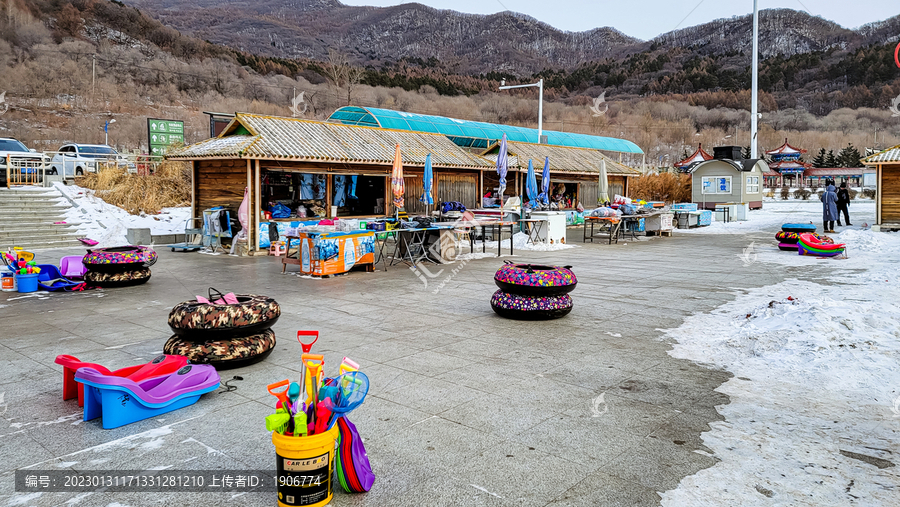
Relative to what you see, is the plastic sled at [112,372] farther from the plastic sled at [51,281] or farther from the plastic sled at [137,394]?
the plastic sled at [51,281]

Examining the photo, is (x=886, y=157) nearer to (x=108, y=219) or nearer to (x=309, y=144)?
(x=309, y=144)

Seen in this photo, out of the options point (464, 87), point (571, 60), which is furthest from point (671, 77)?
point (464, 87)

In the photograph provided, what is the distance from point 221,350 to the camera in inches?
229

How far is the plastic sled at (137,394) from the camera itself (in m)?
4.45

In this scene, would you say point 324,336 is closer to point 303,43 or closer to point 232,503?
point 232,503

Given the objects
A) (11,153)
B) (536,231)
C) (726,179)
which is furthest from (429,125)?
(726,179)

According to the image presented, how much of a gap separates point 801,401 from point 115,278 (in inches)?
423

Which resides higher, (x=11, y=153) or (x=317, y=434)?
(x=11, y=153)

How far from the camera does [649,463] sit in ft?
12.7

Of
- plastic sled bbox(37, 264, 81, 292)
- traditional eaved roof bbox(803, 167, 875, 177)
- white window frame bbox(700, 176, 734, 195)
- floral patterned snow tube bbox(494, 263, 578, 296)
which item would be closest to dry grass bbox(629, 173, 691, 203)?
white window frame bbox(700, 176, 734, 195)

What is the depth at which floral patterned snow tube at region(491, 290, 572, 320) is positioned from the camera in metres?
8.20

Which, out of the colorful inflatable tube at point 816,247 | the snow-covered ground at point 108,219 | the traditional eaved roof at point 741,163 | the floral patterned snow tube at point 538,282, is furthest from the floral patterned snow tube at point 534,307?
the traditional eaved roof at point 741,163

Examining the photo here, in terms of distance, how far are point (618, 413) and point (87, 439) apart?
12.7ft

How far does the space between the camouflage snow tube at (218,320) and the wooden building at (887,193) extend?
23041mm
